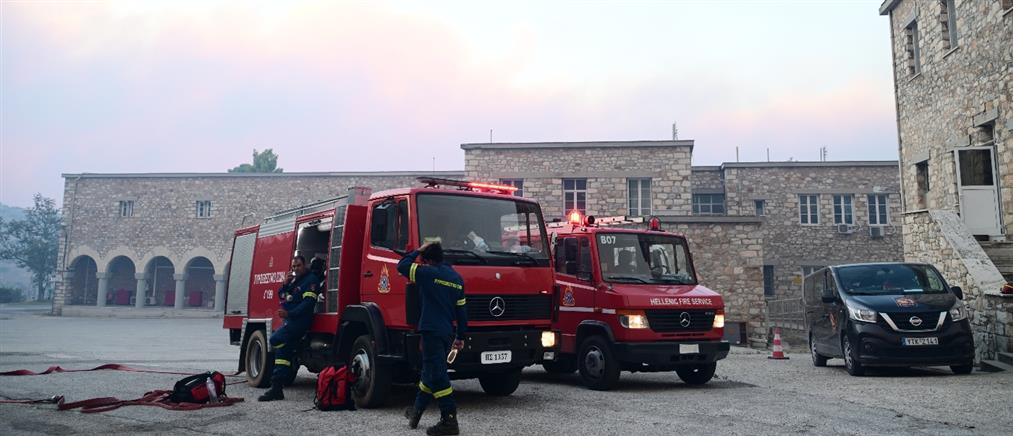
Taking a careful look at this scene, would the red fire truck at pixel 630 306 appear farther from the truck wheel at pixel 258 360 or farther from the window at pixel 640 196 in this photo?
the window at pixel 640 196

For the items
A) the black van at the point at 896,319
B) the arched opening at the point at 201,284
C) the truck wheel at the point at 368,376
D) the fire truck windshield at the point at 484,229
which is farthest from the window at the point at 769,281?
the arched opening at the point at 201,284

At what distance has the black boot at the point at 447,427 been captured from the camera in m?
6.02

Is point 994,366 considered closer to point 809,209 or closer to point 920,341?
point 920,341

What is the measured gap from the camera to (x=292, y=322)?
8445mm

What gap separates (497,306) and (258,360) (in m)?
4.44

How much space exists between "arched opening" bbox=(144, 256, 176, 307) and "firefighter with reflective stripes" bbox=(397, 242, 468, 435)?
37.3m

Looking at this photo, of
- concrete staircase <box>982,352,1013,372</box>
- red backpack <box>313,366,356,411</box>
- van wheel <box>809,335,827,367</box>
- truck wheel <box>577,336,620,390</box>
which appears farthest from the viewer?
van wheel <box>809,335,827,367</box>

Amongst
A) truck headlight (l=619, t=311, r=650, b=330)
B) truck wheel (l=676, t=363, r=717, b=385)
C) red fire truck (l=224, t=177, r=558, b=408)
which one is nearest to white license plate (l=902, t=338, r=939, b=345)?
truck wheel (l=676, t=363, r=717, b=385)

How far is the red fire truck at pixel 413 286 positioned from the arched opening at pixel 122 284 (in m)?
36.6

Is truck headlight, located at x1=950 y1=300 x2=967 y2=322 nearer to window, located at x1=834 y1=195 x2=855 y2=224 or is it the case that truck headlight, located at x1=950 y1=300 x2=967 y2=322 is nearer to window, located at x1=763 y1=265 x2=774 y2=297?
window, located at x1=763 y1=265 x2=774 y2=297

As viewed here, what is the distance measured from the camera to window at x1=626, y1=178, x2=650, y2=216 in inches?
1056

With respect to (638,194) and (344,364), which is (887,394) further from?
(638,194)

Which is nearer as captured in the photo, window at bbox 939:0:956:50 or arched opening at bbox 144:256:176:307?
window at bbox 939:0:956:50

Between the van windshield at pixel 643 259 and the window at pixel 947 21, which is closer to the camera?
the van windshield at pixel 643 259
